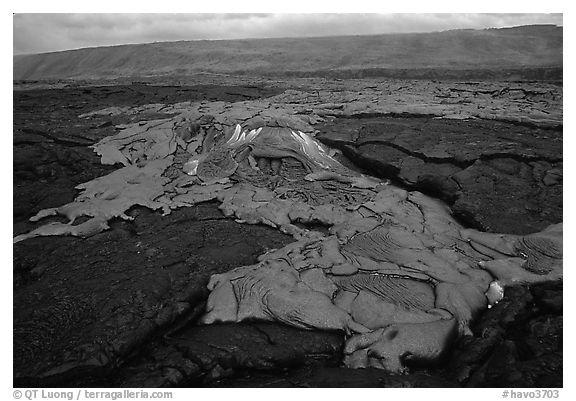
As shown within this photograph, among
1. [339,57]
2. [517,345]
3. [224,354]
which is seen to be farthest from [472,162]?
[339,57]

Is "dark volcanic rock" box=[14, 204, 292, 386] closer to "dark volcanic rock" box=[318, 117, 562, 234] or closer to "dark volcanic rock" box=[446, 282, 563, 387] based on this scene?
"dark volcanic rock" box=[446, 282, 563, 387]

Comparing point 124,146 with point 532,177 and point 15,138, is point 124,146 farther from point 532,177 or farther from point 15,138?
point 532,177

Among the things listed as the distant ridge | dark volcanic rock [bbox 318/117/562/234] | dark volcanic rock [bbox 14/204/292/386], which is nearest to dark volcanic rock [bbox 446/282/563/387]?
dark volcanic rock [bbox 318/117/562/234]

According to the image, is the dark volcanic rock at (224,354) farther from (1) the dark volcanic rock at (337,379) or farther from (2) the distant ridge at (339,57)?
(2) the distant ridge at (339,57)

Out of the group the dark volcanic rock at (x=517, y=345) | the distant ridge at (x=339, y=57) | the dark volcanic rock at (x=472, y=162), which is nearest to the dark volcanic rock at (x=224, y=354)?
the dark volcanic rock at (x=517, y=345)

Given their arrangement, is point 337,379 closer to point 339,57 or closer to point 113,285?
point 113,285

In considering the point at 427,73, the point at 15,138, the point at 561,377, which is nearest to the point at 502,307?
the point at 561,377
